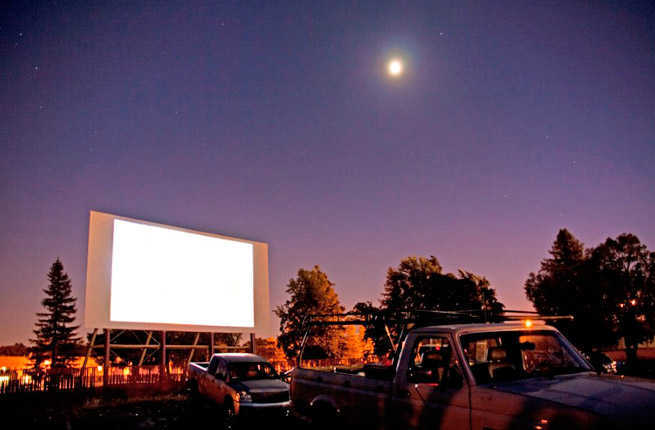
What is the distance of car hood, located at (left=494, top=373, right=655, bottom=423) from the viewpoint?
12.3ft

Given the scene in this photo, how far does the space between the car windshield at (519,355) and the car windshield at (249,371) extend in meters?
9.58

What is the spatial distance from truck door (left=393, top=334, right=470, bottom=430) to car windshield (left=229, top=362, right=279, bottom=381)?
349 inches

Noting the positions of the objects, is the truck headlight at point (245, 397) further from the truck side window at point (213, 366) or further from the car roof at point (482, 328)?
the car roof at point (482, 328)

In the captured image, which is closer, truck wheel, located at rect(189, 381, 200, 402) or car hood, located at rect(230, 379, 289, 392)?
car hood, located at rect(230, 379, 289, 392)

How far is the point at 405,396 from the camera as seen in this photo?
529 centimetres

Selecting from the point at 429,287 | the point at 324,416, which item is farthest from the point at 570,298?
the point at 324,416

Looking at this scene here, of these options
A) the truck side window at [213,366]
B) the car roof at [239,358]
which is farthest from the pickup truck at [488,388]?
the truck side window at [213,366]

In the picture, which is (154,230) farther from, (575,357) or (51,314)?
(51,314)

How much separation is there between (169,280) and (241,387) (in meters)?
13.1

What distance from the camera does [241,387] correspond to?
12.5m

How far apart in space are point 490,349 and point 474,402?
2.53ft

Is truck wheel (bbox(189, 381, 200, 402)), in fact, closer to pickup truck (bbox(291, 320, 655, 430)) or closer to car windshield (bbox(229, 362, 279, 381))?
car windshield (bbox(229, 362, 279, 381))

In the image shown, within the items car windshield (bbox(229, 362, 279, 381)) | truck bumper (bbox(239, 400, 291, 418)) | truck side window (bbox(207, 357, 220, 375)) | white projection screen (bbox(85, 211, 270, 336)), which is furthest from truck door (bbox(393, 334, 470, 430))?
white projection screen (bbox(85, 211, 270, 336))

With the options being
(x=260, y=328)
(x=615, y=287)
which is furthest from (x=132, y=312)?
(x=615, y=287)
